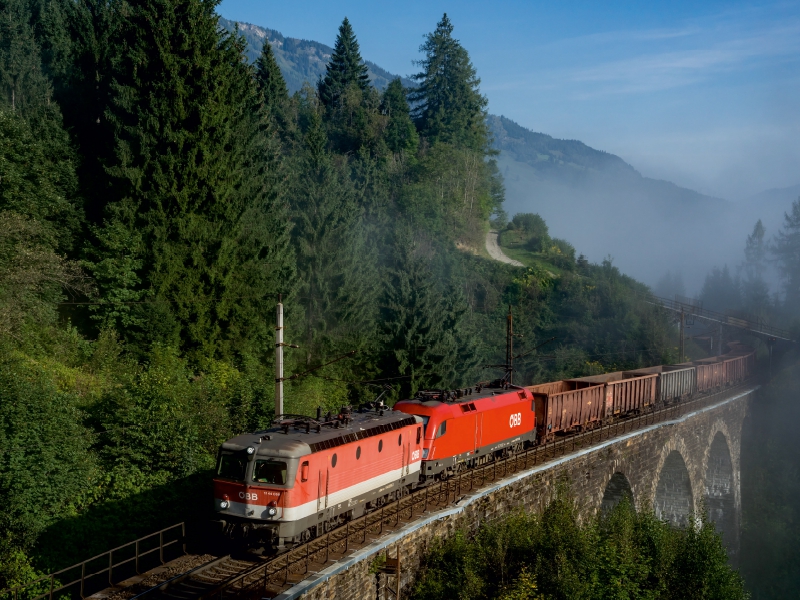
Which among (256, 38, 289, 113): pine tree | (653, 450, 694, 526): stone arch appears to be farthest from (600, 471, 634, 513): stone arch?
(256, 38, 289, 113): pine tree

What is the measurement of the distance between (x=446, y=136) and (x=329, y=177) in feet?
181

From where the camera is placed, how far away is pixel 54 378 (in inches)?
1148

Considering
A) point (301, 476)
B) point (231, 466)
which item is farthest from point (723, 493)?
point (231, 466)

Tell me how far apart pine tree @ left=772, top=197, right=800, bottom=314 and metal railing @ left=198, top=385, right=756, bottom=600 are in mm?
102178

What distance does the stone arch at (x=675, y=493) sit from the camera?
4934 cm

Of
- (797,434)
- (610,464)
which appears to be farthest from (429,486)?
(797,434)

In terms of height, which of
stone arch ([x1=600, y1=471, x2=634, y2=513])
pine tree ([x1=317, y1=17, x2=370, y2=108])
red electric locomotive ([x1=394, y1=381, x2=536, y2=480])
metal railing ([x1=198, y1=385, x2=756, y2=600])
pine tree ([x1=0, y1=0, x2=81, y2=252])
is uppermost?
pine tree ([x1=317, y1=17, x2=370, y2=108])

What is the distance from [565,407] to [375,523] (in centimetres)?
1805

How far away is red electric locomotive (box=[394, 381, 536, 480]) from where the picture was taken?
86.1 feet

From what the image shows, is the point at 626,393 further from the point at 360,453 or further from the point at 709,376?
the point at 360,453

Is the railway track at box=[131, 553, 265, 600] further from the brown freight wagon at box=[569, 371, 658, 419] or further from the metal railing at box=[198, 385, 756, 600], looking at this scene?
the brown freight wagon at box=[569, 371, 658, 419]

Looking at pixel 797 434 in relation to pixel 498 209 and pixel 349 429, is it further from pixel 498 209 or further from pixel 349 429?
pixel 349 429

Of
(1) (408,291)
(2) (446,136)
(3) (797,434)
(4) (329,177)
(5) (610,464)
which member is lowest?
(3) (797,434)

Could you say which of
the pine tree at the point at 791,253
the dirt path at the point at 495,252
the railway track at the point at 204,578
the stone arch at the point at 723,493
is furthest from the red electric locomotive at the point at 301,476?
the pine tree at the point at 791,253
